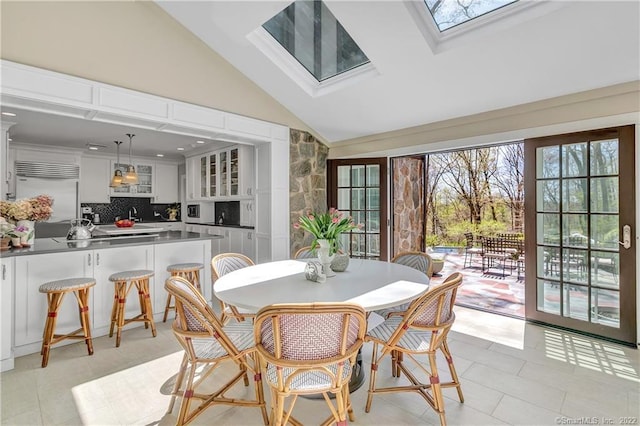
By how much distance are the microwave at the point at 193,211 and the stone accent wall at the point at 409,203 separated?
4.10 m

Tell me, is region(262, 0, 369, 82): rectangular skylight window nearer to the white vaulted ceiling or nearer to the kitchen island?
the white vaulted ceiling

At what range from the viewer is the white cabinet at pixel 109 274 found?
10.2ft

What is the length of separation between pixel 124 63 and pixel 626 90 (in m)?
4.35

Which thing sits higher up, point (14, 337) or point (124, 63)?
point (124, 63)

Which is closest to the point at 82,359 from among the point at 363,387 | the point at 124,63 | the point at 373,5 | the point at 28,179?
the point at 363,387

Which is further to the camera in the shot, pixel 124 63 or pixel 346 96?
pixel 346 96

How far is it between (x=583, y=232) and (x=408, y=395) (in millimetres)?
2462

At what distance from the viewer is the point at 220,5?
2822 millimetres

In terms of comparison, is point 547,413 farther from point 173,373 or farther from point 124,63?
point 124,63

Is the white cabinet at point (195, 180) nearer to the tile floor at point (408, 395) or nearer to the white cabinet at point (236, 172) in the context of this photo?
the white cabinet at point (236, 172)

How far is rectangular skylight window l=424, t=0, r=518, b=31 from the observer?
7.85 ft

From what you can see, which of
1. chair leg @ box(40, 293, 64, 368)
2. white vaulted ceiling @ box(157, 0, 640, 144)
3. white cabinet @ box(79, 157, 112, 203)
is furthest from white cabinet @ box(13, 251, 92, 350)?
white cabinet @ box(79, 157, 112, 203)

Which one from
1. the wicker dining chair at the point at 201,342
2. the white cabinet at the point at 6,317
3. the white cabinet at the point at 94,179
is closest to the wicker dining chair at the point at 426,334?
the wicker dining chair at the point at 201,342

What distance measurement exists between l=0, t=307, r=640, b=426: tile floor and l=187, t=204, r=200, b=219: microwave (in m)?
3.93
